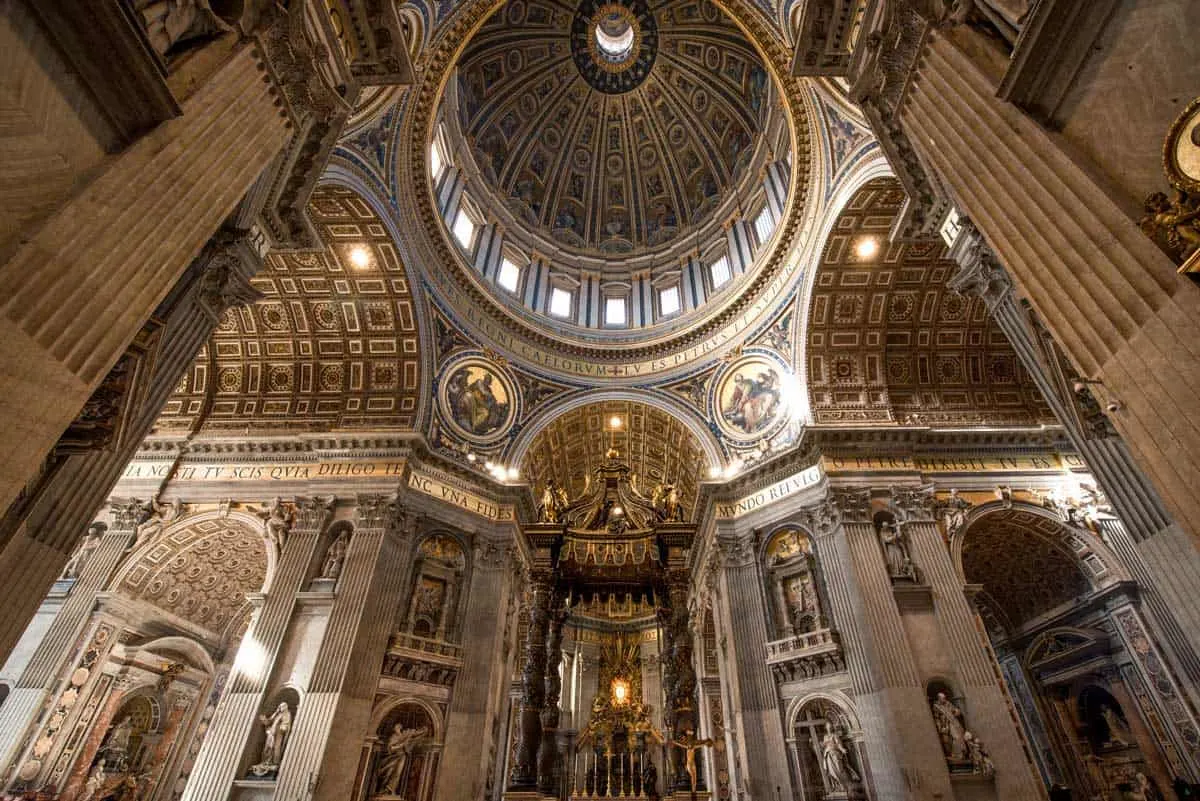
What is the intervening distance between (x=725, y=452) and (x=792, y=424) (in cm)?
269

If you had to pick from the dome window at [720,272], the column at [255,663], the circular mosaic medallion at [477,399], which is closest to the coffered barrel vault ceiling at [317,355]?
the circular mosaic medallion at [477,399]

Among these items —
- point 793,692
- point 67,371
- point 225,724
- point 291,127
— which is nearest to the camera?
point 67,371

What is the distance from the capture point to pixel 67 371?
393 cm

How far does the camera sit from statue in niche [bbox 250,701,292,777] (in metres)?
11.6

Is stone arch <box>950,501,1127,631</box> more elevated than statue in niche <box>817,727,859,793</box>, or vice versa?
stone arch <box>950,501,1127,631</box>

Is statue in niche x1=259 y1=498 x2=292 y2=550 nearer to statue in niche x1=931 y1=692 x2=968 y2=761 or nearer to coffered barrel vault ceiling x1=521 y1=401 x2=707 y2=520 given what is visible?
coffered barrel vault ceiling x1=521 y1=401 x2=707 y2=520

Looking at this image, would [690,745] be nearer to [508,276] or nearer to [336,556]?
[336,556]

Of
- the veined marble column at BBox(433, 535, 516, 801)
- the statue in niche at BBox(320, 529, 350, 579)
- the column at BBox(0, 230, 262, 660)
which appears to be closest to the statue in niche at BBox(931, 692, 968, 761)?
the veined marble column at BBox(433, 535, 516, 801)

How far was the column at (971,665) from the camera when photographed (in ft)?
35.3

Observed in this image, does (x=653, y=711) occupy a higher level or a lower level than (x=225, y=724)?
higher

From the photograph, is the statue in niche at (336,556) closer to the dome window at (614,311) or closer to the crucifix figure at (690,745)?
the crucifix figure at (690,745)

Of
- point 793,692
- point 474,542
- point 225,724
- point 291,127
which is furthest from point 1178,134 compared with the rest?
point 225,724

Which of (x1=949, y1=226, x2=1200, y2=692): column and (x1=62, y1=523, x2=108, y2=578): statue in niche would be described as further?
(x1=62, y1=523, x2=108, y2=578): statue in niche

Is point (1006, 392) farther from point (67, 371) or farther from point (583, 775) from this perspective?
point (583, 775)
